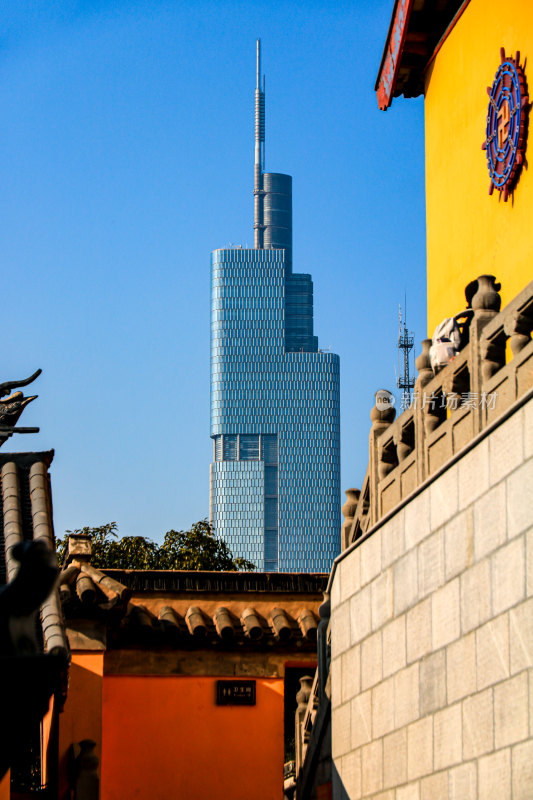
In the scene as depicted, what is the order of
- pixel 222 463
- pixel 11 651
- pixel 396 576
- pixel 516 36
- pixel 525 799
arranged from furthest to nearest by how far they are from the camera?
pixel 222 463, pixel 516 36, pixel 396 576, pixel 525 799, pixel 11 651

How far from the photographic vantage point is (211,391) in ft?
633

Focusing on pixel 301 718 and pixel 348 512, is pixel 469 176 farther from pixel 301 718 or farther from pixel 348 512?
pixel 301 718

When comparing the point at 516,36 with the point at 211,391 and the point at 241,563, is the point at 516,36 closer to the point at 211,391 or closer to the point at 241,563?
the point at 241,563

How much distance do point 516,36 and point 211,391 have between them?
181 metres

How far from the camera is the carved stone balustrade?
874 centimetres

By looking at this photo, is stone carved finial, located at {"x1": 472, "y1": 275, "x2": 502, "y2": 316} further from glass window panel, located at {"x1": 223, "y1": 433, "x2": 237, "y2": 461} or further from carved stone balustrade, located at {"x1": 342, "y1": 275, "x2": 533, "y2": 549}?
glass window panel, located at {"x1": 223, "y1": 433, "x2": 237, "y2": 461}

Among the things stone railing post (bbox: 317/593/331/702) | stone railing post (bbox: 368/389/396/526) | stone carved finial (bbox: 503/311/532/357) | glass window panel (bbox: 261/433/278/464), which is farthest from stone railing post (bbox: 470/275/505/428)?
glass window panel (bbox: 261/433/278/464)

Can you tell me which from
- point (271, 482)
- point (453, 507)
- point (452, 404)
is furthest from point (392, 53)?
point (271, 482)

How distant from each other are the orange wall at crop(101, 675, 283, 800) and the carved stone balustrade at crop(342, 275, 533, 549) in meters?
4.26

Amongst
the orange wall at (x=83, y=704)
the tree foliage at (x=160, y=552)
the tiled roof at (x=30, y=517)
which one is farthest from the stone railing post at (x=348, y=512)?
the tree foliage at (x=160, y=552)

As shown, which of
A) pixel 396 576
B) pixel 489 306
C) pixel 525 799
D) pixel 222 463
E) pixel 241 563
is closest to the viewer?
pixel 525 799

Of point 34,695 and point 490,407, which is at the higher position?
point 490,407

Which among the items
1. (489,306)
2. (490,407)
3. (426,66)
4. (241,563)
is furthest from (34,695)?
(241,563)

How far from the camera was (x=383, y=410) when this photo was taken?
12234 millimetres
